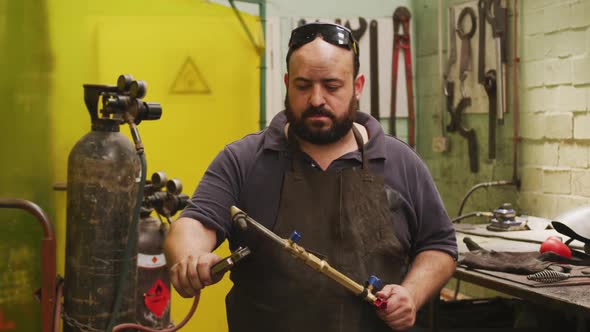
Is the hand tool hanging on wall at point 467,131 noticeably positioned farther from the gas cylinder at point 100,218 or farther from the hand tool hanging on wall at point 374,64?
the gas cylinder at point 100,218

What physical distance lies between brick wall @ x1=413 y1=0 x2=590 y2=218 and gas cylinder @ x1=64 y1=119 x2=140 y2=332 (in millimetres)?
2056

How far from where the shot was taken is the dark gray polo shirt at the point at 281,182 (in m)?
1.91

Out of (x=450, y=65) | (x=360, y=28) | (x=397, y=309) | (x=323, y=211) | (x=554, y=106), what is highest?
(x=360, y=28)

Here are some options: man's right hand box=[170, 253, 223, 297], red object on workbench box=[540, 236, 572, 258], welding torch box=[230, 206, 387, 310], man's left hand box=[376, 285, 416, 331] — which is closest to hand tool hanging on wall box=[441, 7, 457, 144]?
red object on workbench box=[540, 236, 572, 258]

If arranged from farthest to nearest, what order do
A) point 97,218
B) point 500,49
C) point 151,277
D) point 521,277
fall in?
1. point 500,49
2. point 151,277
3. point 97,218
4. point 521,277

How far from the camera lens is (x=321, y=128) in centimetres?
192

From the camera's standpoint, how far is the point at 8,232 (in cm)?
254

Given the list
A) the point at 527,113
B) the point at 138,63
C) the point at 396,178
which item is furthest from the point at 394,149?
the point at 527,113

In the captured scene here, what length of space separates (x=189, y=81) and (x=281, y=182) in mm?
1567

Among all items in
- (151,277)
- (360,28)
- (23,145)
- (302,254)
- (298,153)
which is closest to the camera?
(302,254)

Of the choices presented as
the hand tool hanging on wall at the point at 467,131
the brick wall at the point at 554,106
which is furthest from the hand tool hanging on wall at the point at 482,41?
the brick wall at the point at 554,106

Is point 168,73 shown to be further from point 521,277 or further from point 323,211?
point 521,277

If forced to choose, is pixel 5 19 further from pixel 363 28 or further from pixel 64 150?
pixel 363 28

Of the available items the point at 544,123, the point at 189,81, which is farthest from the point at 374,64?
the point at 189,81
